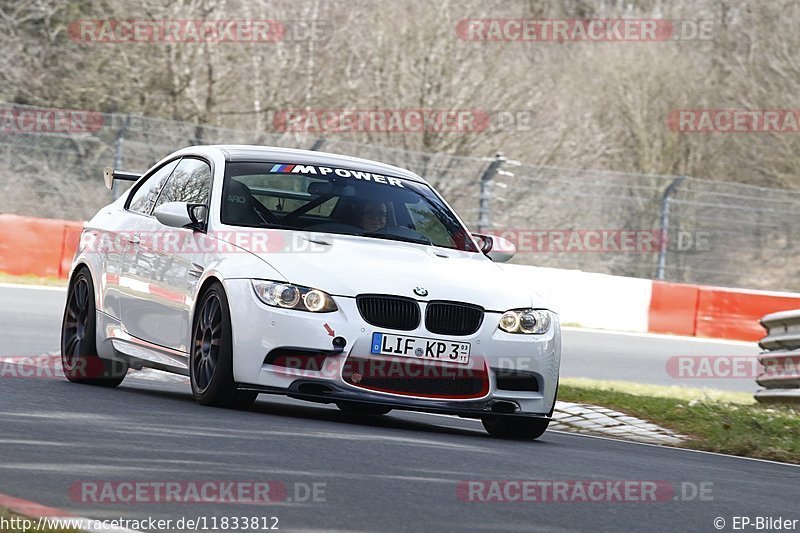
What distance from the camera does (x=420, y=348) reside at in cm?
862

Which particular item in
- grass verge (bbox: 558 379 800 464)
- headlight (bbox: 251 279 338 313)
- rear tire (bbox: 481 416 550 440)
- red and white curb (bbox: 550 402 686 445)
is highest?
headlight (bbox: 251 279 338 313)

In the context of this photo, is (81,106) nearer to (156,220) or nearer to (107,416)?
(156,220)

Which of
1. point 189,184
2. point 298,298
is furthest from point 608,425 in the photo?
point 189,184

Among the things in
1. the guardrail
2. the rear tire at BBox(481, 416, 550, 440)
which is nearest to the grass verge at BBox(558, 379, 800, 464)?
the guardrail

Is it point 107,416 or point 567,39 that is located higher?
point 567,39

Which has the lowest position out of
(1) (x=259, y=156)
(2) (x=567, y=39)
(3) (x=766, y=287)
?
(3) (x=766, y=287)

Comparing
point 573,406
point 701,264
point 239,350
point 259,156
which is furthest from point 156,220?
point 701,264

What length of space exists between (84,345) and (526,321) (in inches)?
128

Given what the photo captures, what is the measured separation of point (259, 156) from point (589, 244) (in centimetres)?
1826

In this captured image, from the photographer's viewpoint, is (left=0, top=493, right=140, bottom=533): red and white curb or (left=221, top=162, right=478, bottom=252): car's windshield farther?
(left=221, top=162, right=478, bottom=252): car's windshield

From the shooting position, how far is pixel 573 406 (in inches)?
457

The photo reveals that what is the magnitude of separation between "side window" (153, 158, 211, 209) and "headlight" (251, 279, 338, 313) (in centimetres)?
143

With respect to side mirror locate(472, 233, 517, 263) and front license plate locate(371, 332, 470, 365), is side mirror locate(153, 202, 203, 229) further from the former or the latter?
side mirror locate(472, 233, 517, 263)

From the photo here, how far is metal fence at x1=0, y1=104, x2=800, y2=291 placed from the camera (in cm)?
2323
